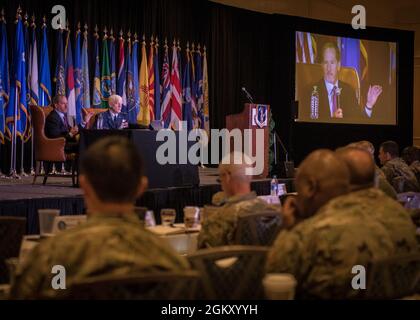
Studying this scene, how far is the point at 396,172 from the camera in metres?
6.27

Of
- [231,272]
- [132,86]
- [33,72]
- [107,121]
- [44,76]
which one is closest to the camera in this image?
[231,272]

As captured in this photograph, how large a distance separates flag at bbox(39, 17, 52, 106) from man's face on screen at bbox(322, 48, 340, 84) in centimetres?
601

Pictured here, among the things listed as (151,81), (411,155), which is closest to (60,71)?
(151,81)

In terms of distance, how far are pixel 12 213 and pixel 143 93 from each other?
5.21 meters

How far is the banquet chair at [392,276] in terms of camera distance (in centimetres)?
204

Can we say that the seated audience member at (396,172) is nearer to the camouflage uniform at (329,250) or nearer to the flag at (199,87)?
the camouflage uniform at (329,250)

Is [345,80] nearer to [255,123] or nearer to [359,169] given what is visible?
[255,123]

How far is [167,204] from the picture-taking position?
668 centimetres

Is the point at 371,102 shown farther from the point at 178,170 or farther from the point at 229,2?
the point at 178,170

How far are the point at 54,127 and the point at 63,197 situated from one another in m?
1.92

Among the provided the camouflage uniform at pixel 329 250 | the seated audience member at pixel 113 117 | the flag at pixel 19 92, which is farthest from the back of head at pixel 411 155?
the camouflage uniform at pixel 329 250

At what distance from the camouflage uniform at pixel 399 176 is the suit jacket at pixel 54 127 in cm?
357

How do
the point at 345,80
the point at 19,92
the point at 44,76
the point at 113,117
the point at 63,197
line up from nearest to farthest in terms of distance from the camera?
the point at 63,197, the point at 113,117, the point at 19,92, the point at 44,76, the point at 345,80

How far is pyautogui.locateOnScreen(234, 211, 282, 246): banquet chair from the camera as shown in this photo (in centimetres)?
287
